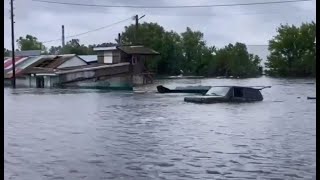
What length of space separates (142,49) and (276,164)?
1.01 metres

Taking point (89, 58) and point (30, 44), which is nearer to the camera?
point (30, 44)

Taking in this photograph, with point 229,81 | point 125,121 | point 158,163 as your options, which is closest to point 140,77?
point 229,81

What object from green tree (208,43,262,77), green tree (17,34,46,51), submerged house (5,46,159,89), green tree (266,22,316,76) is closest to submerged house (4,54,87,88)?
submerged house (5,46,159,89)

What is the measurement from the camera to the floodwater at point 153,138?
2.08 m

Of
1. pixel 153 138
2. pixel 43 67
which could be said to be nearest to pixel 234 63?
pixel 43 67

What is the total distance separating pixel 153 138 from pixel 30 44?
125cm

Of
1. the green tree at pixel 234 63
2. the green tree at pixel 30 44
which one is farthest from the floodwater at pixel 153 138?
the green tree at pixel 30 44

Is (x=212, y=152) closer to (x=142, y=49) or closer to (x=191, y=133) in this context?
(x=191, y=133)

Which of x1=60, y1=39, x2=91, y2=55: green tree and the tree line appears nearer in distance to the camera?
the tree line

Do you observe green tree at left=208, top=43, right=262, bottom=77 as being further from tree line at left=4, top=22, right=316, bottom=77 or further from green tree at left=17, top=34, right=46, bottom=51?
green tree at left=17, top=34, right=46, bottom=51

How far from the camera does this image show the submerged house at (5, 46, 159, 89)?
5.88 feet

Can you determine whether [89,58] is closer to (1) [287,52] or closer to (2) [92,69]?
(2) [92,69]

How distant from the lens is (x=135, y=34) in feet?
5.62

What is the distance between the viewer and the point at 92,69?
199 centimetres
